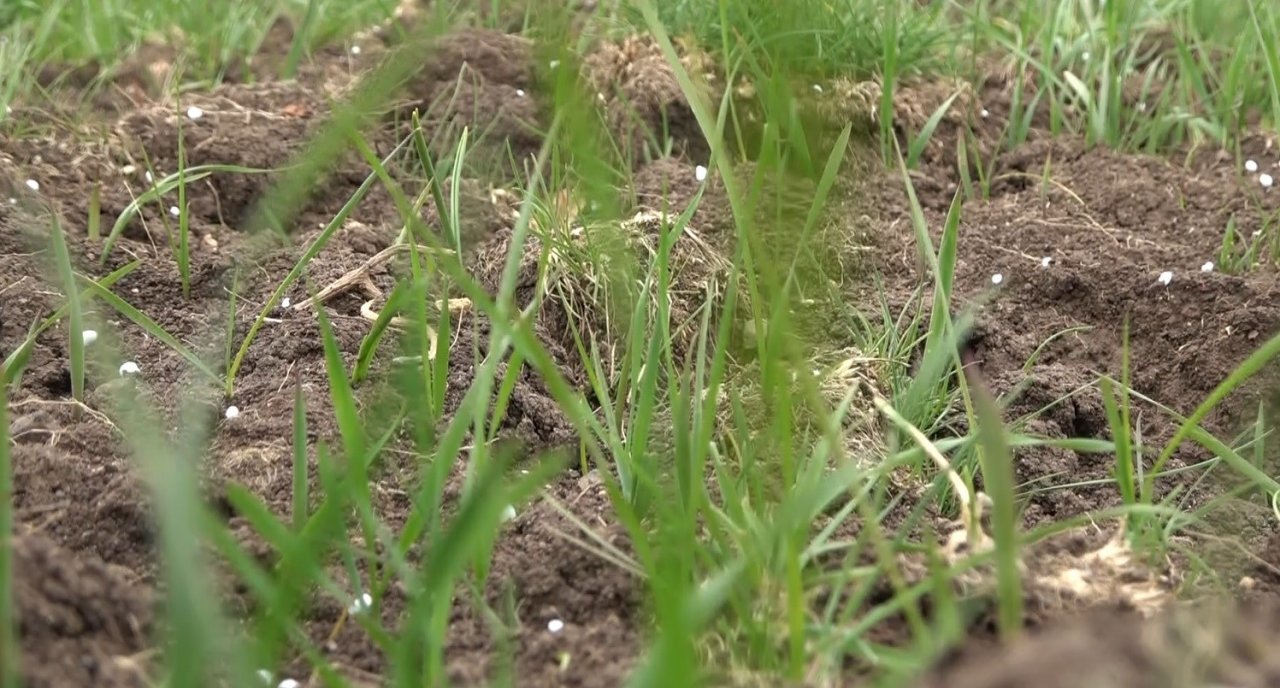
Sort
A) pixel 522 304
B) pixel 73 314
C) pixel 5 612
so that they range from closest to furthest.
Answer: pixel 5 612, pixel 73 314, pixel 522 304

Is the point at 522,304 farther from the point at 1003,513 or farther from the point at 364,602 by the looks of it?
the point at 1003,513

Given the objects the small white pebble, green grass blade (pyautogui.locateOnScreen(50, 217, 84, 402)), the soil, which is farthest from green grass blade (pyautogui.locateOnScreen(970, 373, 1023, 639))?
green grass blade (pyautogui.locateOnScreen(50, 217, 84, 402))

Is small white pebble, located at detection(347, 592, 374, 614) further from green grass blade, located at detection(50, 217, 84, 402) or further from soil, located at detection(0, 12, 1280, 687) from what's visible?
green grass blade, located at detection(50, 217, 84, 402)

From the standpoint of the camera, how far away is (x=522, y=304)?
2020mm

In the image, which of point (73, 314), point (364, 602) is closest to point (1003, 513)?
point (364, 602)

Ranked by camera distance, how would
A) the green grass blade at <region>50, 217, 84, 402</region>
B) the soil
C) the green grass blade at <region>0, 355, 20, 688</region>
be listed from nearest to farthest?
the green grass blade at <region>0, 355, 20, 688</region> → the soil → the green grass blade at <region>50, 217, 84, 402</region>

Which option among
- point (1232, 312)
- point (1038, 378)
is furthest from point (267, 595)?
point (1232, 312)

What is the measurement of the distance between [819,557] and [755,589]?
0.18 meters

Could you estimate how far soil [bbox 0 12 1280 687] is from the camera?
3.90ft

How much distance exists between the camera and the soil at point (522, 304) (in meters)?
1.19

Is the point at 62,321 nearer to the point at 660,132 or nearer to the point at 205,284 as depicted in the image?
the point at 205,284

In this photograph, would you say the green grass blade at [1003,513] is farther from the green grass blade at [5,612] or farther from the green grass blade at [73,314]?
the green grass blade at [73,314]

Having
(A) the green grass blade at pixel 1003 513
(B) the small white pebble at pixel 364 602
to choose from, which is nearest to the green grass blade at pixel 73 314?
(B) the small white pebble at pixel 364 602

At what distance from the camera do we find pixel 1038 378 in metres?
1.87
